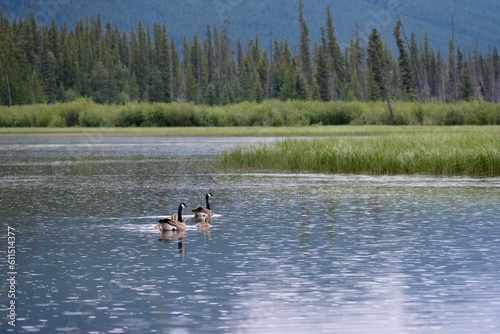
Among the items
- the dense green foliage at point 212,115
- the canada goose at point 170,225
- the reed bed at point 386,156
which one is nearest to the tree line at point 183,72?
the dense green foliage at point 212,115

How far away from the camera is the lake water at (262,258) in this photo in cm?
1423

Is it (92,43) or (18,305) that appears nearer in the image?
(18,305)

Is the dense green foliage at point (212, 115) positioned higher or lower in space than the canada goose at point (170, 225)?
higher

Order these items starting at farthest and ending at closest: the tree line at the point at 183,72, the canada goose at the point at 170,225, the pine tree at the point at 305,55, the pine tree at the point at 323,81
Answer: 1. the pine tree at the point at 305,55
2. the pine tree at the point at 323,81
3. the tree line at the point at 183,72
4. the canada goose at the point at 170,225

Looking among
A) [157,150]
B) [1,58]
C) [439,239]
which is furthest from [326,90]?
[439,239]

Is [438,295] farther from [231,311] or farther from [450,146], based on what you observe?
[450,146]

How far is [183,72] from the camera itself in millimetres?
183000

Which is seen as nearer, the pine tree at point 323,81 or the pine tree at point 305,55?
the pine tree at point 323,81

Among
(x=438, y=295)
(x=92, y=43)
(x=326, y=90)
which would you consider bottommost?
(x=438, y=295)

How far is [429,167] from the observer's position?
38.9 meters

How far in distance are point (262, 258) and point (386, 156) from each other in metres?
21.1

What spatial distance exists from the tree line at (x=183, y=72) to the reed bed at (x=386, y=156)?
257ft

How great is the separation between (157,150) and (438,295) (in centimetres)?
4926

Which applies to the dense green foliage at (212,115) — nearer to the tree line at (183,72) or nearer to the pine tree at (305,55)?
the tree line at (183,72)
